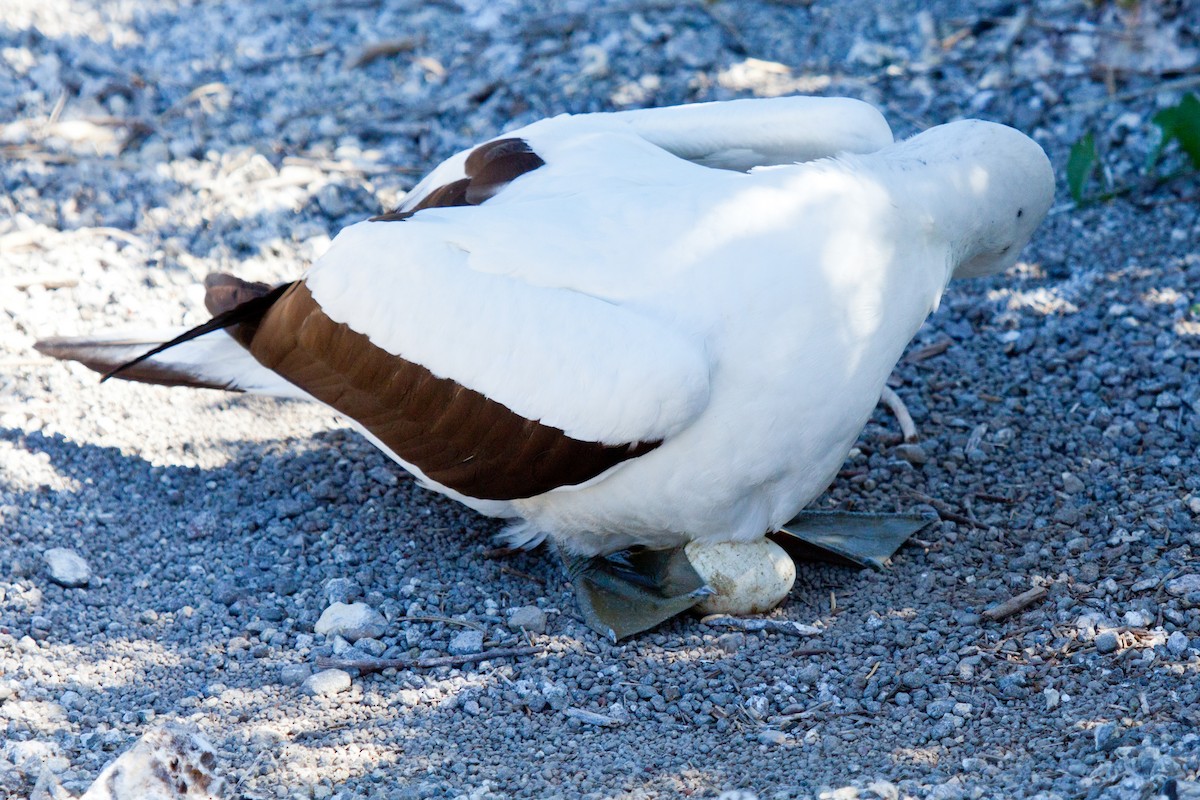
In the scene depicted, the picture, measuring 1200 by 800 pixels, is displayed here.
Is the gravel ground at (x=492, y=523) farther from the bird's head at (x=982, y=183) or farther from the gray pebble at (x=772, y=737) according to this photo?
the bird's head at (x=982, y=183)

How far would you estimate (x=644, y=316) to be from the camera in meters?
3.43

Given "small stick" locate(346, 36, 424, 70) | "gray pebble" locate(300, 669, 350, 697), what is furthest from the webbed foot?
"small stick" locate(346, 36, 424, 70)

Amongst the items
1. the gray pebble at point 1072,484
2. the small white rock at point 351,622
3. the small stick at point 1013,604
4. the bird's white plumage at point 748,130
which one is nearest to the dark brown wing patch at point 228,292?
the bird's white plumage at point 748,130

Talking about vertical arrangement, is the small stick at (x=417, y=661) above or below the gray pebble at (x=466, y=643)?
above

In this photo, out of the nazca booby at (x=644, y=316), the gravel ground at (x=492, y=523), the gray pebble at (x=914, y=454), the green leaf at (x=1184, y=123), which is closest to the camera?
the gravel ground at (x=492, y=523)

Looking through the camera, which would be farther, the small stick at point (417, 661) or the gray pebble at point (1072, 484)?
the gray pebble at point (1072, 484)

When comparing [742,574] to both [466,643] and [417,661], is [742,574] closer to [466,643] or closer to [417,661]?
[466,643]

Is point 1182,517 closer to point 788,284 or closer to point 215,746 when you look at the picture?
point 788,284

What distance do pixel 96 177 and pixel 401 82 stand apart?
5.44ft

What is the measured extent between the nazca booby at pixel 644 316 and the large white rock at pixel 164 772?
3.81ft

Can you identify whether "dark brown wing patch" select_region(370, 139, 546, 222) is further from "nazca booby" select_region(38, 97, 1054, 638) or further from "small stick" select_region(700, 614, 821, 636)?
"small stick" select_region(700, 614, 821, 636)

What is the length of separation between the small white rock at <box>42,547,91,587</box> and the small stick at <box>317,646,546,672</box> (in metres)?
0.85

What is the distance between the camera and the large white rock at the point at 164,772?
2.68 metres

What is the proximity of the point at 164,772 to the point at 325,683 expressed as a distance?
0.71 metres
